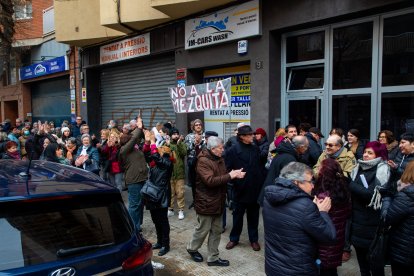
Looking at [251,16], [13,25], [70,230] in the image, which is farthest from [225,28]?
[13,25]

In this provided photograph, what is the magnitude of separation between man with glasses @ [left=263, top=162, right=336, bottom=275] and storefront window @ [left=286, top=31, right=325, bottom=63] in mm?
5285

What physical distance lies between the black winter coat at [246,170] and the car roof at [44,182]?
8.54ft

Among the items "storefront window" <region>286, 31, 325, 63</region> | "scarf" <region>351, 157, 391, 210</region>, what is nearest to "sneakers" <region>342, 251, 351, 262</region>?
"scarf" <region>351, 157, 391, 210</region>

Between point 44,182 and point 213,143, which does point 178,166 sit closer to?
point 213,143

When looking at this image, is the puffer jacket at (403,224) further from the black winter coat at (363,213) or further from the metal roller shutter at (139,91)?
the metal roller shutter at (139,91)

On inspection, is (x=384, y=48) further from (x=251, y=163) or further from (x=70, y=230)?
(x=70, y=230)

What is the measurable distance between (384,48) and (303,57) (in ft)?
5.59

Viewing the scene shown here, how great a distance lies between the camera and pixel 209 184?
4531mm

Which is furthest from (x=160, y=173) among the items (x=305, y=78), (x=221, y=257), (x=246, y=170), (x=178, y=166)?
(x=305, y=78)

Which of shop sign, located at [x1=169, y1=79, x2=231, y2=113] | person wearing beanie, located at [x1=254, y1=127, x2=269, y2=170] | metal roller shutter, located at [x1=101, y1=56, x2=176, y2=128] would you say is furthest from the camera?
metal roller shutter, located at [x1=101, y1=56, x2=176, y2=128]

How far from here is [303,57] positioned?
25.6 feet

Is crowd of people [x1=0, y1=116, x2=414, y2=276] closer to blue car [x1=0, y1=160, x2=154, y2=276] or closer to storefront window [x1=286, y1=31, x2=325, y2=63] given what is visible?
blue car [x1=0, y1=160, x2=154, y2=276]

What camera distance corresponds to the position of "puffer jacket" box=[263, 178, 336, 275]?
271 centimetres

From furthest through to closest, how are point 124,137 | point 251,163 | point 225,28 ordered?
point 225,28 < point 124,137 < point 251,163
